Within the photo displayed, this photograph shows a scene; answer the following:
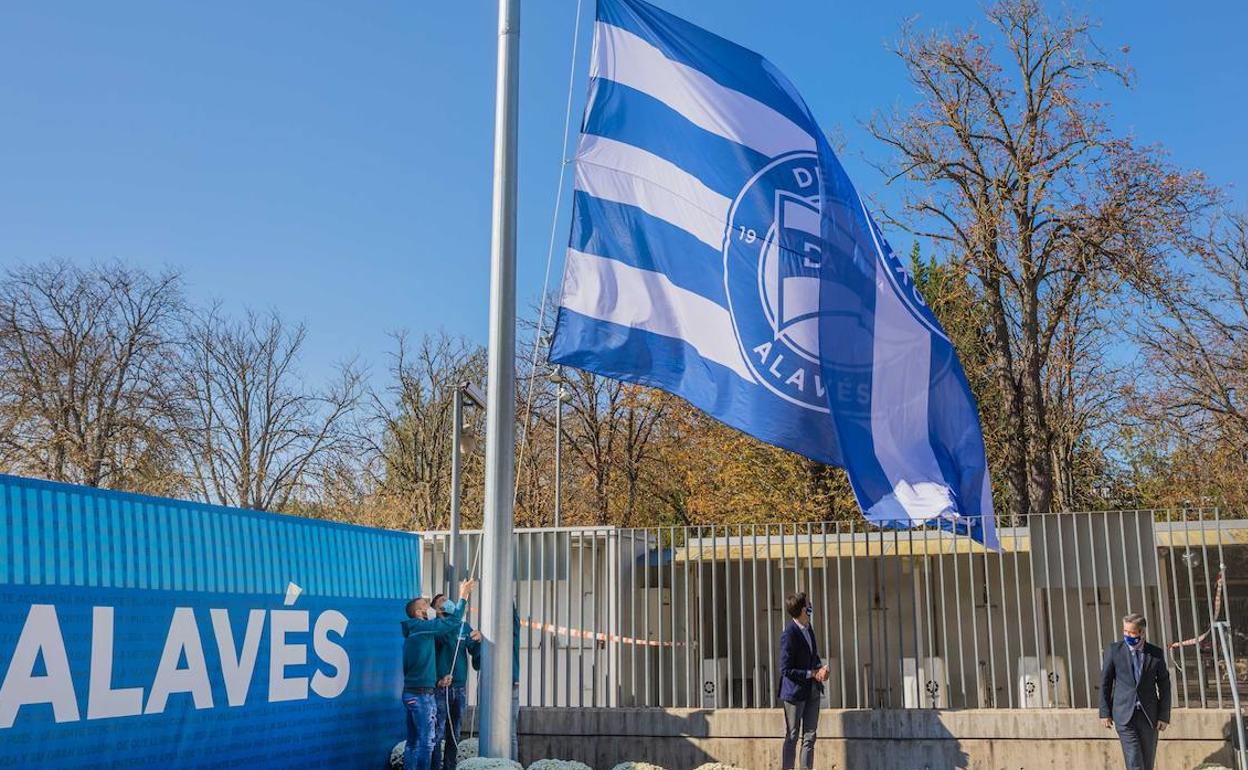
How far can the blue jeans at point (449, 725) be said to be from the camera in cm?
1137

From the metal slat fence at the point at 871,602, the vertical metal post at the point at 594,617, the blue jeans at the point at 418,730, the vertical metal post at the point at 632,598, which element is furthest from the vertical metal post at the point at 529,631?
the blue jeans at the point at 418,730

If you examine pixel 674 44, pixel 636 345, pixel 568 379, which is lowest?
pixel 636 345

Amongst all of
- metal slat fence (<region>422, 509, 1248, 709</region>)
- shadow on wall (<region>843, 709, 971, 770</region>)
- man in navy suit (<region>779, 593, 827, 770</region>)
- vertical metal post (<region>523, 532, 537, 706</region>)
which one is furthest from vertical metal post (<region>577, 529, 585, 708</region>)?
shadow on wall (<region>843, 709, 971, 770</region>)

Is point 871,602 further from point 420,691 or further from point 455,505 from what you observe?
point 420,691

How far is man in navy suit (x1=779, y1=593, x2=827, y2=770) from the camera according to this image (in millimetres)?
11273

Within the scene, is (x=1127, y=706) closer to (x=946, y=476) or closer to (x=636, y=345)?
(x=946, y=476)

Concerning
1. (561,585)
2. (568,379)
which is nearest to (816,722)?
(561,585)

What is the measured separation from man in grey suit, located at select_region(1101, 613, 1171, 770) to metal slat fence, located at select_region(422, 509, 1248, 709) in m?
0.97

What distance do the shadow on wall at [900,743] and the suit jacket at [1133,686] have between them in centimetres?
183

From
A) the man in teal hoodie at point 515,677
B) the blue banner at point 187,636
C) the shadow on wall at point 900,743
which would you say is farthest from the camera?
the shadow on wall at point 900,743

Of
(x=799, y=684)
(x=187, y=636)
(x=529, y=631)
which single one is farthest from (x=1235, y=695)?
(x=187, y=636)

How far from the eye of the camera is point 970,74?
82.6 ft

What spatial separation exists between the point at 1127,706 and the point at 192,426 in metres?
27.9

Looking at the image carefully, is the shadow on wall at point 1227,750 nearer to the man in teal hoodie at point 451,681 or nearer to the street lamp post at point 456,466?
the man in teal hoodie at point 451,681
